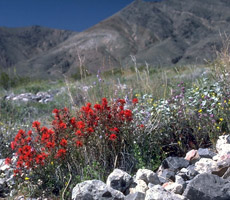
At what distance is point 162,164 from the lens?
10.0 feet

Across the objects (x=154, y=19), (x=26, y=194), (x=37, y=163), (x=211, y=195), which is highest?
(x=154, y=19)

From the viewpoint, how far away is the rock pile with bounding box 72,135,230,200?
2354 mm

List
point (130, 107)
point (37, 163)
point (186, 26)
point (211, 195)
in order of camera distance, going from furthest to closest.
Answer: point (186, 26), point (130, 107), point (37, 163), point (211, 195)

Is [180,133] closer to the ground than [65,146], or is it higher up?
closer to the ground

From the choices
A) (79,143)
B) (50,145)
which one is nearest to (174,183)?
(79,143)

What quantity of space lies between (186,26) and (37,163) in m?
75.5

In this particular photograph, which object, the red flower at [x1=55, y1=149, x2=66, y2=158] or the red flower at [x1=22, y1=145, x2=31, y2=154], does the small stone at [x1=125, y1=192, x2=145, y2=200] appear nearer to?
the red flower at [x1=55, y1=149, x2=66, y2=158]

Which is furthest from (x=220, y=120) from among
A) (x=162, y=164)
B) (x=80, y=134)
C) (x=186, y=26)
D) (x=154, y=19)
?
(x=154, y=19)

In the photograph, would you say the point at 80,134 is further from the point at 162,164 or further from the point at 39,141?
the point at 162,164

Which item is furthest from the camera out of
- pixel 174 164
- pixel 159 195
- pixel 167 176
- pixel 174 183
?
pixel 174 164

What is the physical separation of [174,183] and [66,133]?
1096mm

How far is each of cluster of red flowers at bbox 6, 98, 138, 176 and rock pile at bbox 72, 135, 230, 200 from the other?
0.40 meters

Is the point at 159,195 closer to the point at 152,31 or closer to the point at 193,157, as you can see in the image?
the point at 193,157

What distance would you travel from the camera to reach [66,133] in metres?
2.94
